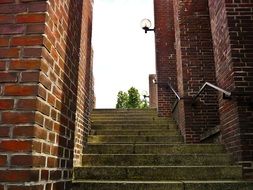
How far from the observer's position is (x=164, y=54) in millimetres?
10062

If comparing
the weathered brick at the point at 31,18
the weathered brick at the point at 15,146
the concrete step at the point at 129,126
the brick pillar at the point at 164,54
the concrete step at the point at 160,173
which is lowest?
the concrete step at the point at 160,173

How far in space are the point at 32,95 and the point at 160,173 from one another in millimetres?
2848

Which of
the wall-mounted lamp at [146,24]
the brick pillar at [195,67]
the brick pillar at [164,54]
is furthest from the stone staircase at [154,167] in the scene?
the wall-mounted lamp at [146,24]

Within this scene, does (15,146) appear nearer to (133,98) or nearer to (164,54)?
(164,54)

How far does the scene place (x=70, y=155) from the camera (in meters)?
2.68

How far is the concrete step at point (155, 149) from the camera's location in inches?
200

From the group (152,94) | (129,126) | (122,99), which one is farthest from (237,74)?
(122,99)

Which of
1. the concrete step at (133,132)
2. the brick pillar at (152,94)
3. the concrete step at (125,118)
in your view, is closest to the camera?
the concrete step at (133,132)

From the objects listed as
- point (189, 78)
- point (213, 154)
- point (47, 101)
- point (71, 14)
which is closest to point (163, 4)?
point (189, 78)

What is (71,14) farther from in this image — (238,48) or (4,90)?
(238,48)

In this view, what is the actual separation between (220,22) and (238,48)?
0.68 meters

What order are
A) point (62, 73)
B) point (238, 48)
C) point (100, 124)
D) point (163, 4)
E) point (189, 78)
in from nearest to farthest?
point (62, 73) < point (238, 48) < point (189, 78) < point (100, 124) < point (163, 4)

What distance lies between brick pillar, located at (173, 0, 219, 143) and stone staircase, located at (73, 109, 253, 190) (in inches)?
30.8

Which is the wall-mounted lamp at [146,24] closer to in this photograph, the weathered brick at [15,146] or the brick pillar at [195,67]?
the brick pillar at [195,67]
